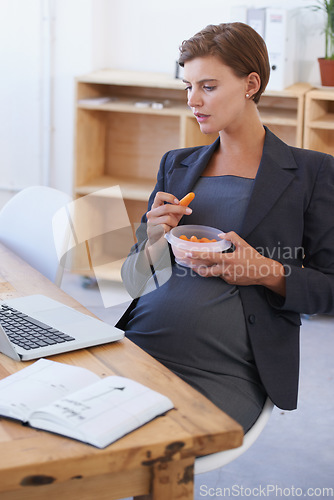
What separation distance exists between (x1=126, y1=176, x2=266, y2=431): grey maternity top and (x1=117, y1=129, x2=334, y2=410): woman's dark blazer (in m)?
0.03

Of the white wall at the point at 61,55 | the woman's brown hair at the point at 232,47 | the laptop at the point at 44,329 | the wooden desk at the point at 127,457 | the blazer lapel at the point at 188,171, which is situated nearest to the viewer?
the wooden desk at the point at 127,457

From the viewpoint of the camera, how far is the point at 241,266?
4.91ft

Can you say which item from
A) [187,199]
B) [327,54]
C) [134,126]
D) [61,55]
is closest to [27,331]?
[187,199]

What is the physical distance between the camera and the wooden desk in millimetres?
959

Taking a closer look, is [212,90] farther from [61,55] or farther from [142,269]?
[61,55]

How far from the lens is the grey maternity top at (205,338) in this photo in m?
1.51

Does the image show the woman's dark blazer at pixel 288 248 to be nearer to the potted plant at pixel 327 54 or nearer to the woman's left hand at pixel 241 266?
the woman's left hand at pixel 241 266

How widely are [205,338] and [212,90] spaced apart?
22.2 inches

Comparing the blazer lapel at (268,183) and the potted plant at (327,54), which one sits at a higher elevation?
the potted plant at (327,54)

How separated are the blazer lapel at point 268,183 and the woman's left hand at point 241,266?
0.12 meters

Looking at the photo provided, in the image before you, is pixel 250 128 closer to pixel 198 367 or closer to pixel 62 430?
pixel 198 367
